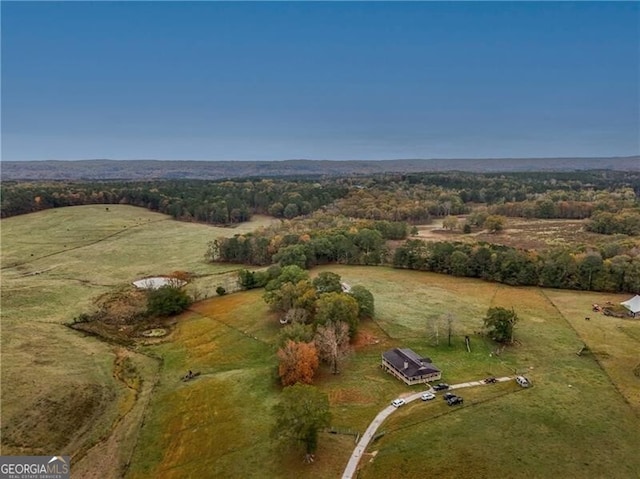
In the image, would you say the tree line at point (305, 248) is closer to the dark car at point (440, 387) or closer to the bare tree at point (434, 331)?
the bare tree at point (434, 331)

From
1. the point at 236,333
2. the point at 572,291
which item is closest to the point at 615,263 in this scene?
the point at 572,291

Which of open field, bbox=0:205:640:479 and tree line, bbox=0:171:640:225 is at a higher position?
tree line, bbox=0:171:640:225

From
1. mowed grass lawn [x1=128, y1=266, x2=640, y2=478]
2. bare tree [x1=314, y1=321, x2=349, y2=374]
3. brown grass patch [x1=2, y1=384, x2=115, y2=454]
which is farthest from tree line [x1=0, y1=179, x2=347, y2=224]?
bare tree [x1=314, y1=321, x2=349, y2=374]

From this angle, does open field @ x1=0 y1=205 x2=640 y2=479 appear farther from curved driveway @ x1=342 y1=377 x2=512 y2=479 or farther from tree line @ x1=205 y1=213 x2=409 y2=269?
tree line @ x1=205 y1=213 x2=409 y2=269

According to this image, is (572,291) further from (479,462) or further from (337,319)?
(479,462)

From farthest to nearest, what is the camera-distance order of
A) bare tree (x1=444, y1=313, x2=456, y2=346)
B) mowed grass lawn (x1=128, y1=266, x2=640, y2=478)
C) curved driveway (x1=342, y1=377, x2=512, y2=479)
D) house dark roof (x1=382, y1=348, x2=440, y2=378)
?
bare tree (x1=444, y1=313, x2=456, y2=346) < house dark roof (x1=382, y1=348, x2=440, y2=378) < mowed grass lawn (x1=128, y1=266, x2=640, y2=478) < curved driveway (x1=342, y1=377, x2=512, y2=479)
